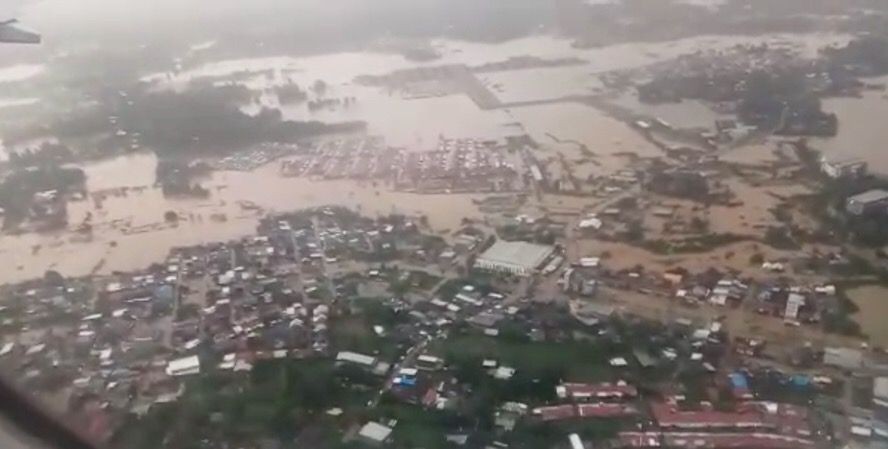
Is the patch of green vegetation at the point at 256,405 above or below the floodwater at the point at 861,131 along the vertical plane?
below

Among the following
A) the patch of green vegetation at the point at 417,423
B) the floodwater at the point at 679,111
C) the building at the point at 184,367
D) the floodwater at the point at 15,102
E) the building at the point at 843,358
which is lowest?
the building at the point at 184,367

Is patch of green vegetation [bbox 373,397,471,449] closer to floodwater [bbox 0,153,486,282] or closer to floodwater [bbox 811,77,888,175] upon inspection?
floodwater [bbox 0,153,486,282]

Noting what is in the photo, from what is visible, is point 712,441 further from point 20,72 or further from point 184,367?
point 20,72

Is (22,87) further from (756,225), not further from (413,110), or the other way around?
(756,225)

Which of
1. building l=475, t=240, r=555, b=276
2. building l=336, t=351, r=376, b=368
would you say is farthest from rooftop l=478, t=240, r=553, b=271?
building l=336, t=351, r=376, b=368

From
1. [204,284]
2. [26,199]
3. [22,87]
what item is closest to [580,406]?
[204,284]

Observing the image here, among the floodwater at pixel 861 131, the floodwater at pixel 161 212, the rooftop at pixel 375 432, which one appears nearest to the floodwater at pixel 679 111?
the floodwater at pixel 861 131

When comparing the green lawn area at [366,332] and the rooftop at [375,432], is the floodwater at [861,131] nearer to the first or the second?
the green lawn area at [366,332]
